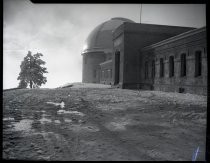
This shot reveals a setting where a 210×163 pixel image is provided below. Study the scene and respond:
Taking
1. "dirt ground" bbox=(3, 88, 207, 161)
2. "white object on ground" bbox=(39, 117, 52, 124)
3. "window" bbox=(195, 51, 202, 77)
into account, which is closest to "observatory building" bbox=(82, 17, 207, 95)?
"window" bbox=(195, 51, 202, 77)

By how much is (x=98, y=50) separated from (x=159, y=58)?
23.6m

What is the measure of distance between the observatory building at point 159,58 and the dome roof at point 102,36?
6.33m

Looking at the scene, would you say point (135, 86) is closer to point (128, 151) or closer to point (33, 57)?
point (128, 151)

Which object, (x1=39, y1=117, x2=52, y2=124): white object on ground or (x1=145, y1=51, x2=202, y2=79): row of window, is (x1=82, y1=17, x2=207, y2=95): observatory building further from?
(x1=39, y1=117, x2=52, y2=124): white object on ground

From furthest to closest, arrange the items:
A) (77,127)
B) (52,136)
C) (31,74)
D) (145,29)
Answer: (31,74) → (145,29) → (77,127) → (52,136)

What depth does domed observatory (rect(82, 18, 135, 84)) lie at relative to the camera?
42875 mm

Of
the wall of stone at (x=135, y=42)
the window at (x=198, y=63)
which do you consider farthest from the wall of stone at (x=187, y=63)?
the wall of stone at (x=135, y=42)

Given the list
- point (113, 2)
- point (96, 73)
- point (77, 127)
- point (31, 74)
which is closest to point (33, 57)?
point (31, 74)

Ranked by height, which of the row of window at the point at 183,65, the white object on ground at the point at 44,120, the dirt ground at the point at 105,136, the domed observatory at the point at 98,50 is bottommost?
the dirt ground at the point at 105,136

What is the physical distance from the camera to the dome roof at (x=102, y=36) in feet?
141

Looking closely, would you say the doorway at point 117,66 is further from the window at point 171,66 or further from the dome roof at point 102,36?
the dome roof at point 102,36

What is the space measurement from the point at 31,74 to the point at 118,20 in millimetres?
19803

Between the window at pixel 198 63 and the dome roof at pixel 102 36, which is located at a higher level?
the dome roof at pixel 102 36

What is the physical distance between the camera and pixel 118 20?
45.3m
